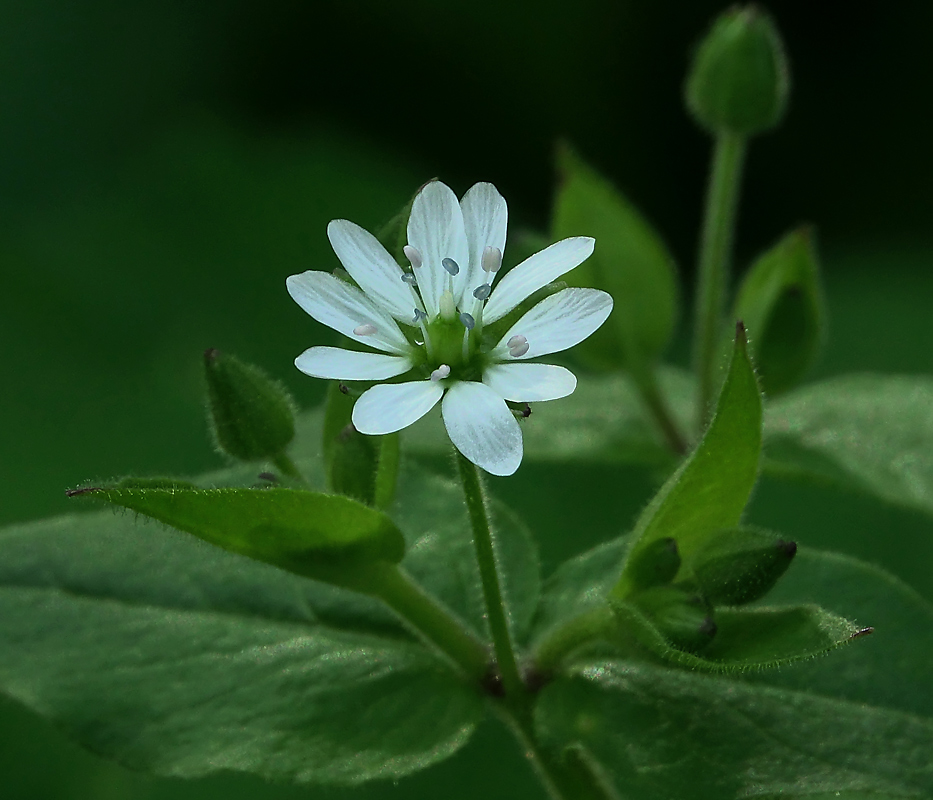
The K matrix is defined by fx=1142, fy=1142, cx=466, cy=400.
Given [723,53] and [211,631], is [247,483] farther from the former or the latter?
[723,53]

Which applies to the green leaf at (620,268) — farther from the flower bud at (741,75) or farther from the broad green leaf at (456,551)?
the broad green leaf at (456,551)

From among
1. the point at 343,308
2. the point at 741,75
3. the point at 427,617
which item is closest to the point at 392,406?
the point at 343,308

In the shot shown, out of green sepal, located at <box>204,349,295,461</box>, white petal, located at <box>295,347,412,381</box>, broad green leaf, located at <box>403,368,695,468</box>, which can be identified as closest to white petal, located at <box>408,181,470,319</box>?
white petal, located at <box>295,347,412,381</box>

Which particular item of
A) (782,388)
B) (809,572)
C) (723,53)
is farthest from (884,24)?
(809,572)

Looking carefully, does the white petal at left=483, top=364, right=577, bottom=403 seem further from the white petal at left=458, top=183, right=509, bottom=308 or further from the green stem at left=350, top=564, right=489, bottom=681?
the green stem at left=350, top=564, right=489, bottom=681

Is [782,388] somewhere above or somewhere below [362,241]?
below

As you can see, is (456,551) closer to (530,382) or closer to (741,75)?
(530,382)

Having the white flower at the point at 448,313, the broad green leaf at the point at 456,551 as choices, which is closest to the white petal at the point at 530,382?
the white flower at the point at 448,313
